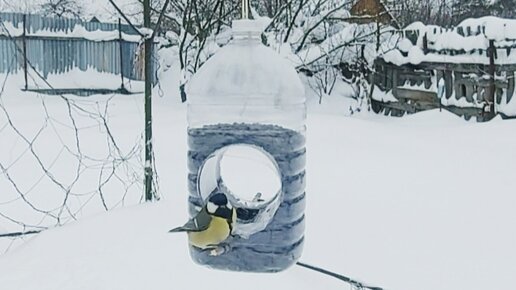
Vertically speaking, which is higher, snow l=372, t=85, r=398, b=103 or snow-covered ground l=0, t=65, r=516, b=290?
snow l=372, t=85, r=398, b=103

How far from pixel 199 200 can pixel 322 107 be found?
5863mm

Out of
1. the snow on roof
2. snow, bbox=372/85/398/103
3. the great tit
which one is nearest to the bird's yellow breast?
the great tit

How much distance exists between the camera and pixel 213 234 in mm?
1054

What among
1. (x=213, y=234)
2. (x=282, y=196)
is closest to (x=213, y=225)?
(x=213, y=234)

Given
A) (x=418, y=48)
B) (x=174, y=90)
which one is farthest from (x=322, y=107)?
(x=174, y=90)

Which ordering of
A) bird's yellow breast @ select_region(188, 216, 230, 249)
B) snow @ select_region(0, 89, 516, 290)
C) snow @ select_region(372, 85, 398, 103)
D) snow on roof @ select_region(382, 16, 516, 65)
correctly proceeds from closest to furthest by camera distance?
bird's yellow breast @ select_region(188, 216, 230, 249) → snow @ select_region(0, 89, 516, 290) → snow on roof @ select_region(382, 16, 516, 65) → snow @ select_region(372, 85, 398, 103)

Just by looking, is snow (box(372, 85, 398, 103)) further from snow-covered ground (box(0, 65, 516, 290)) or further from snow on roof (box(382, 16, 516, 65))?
snow-covered ground (box(0, 65, 516, 290))

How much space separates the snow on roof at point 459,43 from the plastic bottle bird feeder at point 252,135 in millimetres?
4534

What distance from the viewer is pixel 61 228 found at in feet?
6.04

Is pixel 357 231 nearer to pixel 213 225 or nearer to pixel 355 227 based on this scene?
pixel 355 227

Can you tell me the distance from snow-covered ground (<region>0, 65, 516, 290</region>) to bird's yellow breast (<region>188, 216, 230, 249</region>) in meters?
0.42

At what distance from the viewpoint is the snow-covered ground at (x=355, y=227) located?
5.08 feet

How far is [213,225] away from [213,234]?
0.05 feet

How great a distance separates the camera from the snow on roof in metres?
5.34
